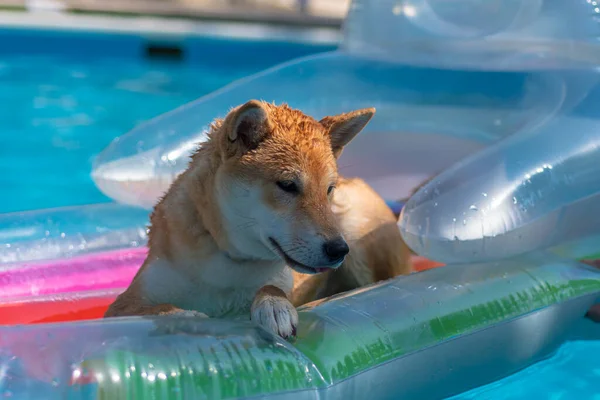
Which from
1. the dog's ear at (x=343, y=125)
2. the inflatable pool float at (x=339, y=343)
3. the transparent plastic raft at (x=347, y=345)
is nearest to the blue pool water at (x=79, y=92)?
the inflatable pool float at (x=339, y=343)

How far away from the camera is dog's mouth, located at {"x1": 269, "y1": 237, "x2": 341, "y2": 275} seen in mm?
2916

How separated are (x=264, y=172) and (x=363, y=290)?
0.73 m

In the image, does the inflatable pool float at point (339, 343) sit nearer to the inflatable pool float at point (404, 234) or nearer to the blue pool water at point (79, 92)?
the inflatable pool float at point (404, 234)

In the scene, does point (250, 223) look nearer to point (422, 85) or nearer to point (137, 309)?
point (137, 309)

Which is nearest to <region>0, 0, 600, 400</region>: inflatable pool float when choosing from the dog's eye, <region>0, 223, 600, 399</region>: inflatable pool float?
<region>0, 223, 600, 399</region>: inflatable pool float

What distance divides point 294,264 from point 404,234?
87 cm

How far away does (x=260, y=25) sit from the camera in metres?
11.2

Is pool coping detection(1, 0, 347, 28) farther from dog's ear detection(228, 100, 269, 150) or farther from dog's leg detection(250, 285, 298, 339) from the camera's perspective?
dog's leg detection(250, 285, 298, 339)

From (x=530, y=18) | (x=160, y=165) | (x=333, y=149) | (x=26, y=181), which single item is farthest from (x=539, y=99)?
(x=26, y=181)

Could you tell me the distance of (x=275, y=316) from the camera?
2910 millimetres

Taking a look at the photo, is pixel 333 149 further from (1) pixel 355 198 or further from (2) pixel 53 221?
(2) pixel 53 221

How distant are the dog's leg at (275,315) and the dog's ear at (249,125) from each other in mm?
547

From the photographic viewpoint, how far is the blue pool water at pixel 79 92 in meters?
6.91

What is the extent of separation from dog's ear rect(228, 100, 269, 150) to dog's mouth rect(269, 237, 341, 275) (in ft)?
1.16
